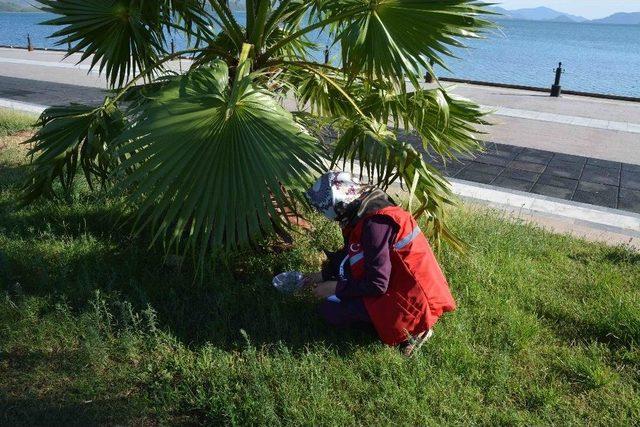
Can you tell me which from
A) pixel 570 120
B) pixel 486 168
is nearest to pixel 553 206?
pixel 486 168

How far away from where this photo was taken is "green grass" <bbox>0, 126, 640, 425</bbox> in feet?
9.33

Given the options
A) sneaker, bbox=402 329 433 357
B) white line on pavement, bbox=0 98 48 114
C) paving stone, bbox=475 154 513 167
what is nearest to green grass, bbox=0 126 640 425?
sneaker, bbox=402 329 433 357

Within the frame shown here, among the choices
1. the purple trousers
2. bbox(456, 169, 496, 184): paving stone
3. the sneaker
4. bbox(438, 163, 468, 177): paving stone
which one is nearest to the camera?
the sneaker

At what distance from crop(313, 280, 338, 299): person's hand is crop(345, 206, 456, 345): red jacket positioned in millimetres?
532

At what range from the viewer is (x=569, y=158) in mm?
8141

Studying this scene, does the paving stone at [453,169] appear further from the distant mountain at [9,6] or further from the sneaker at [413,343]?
the distant mountain at [9,6]

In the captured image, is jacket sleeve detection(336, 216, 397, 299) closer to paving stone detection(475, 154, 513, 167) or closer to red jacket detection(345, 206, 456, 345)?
red jacket detection(345, 206, 456, 345)

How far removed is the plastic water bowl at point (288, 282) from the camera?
3855mm

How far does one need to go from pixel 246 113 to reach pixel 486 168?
16.5ft

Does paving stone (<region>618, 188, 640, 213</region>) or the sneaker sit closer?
the sneaker

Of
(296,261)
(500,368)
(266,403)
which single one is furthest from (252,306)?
(500,368)

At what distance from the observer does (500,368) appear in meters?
3.09

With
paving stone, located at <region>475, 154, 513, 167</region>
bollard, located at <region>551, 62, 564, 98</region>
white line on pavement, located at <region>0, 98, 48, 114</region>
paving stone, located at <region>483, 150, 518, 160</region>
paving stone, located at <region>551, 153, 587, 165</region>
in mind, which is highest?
bollard, located at <region>551, 62, 564, 98</region>

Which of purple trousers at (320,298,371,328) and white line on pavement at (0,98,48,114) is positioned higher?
white line on pavement at (0,98,48,114)
